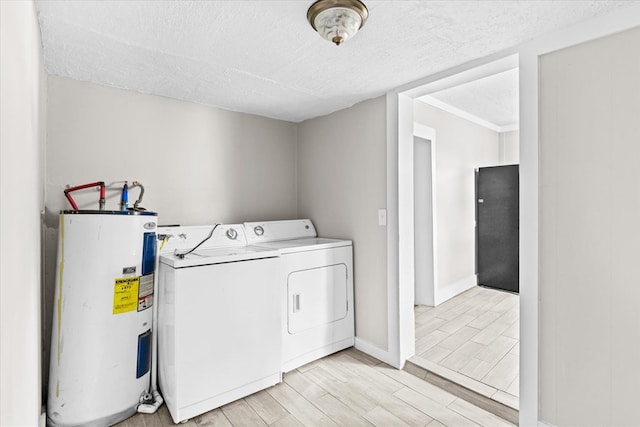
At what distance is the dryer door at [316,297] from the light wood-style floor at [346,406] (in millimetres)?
358

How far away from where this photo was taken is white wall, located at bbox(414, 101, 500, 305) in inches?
143

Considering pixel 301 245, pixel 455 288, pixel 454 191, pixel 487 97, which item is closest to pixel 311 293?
pixel 301 245

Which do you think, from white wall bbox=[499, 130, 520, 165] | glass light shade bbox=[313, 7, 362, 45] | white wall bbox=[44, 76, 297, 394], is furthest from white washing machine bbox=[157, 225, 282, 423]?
white wall bbox=[499, 130, 520, 165]

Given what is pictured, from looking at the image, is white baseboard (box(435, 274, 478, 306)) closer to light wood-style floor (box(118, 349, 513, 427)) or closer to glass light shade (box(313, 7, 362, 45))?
light wood-style floor (box(118, 349, 513, 427))

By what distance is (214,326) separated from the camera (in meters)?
1.84

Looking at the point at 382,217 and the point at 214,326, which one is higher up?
the point at 382,217

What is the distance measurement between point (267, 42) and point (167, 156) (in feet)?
4.14

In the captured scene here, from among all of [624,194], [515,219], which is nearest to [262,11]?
[624,194]

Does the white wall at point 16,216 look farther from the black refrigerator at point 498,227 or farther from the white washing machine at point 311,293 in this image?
the black refrigerator at point 498,227

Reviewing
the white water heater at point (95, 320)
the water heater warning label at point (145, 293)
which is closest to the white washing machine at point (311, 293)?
the water heater warning label at point (145, 293)

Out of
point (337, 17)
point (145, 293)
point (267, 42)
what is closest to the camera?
point (337, 17)

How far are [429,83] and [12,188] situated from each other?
7.00 ft

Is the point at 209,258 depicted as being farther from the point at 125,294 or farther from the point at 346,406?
the point at 346,406

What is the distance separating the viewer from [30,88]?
3.89 feet
